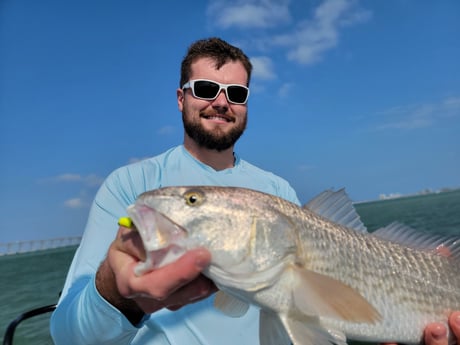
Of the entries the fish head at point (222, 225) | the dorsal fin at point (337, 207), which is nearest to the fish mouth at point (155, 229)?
the fish head at point (222, 225)

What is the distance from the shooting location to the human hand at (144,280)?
1921 mm

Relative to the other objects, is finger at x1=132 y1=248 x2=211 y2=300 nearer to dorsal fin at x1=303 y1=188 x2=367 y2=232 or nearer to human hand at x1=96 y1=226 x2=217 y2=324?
human hand at x1=96 y1=226 x2=217 y2=324

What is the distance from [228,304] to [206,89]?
248cm

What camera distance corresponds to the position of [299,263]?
2.40m

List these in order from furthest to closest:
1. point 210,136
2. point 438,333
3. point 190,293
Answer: point 210,136 → point 438,333 → point 190,293

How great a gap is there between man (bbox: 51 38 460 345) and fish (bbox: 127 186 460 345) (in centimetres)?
14

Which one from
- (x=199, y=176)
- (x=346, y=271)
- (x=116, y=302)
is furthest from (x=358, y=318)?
(x=199, y=176)

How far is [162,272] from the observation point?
190cm

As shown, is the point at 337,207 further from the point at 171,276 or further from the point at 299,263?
the point at 171,276

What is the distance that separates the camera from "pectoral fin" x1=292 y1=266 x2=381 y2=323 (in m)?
2.27

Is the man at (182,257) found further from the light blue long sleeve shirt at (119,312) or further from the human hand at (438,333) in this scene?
the human hand at (438,333)

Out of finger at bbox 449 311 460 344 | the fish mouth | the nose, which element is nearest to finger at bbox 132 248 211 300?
the fish mouth

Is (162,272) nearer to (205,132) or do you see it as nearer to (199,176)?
(199,176)

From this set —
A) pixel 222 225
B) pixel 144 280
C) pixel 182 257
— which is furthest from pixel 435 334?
pixel 144 280
